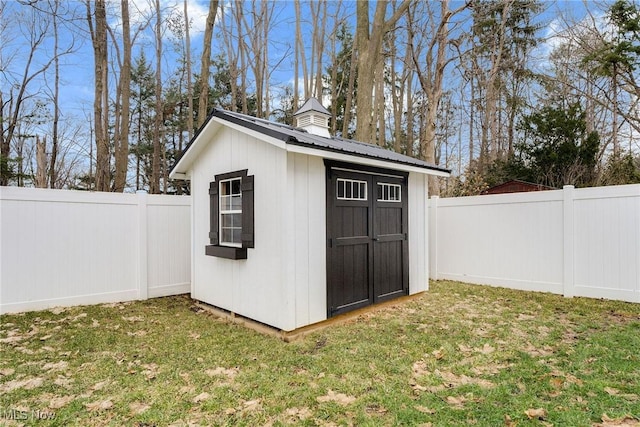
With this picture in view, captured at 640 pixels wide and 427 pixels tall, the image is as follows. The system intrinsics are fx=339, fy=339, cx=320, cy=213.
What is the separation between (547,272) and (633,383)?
3607 millimetres

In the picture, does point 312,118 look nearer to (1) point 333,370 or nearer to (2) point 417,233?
(2) point 417,233

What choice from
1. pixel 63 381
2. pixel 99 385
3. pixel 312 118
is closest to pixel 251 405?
pixel 99 385

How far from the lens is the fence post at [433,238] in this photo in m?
7.69

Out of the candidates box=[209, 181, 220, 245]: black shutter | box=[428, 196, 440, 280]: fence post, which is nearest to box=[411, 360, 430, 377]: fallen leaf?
box=[209, 181, 220, 245]: black shutter

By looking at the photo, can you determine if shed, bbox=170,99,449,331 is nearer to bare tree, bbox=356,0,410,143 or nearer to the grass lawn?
the grass lawn

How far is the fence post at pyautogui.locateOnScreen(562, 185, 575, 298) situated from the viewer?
18.9ft

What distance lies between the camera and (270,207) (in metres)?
4.29

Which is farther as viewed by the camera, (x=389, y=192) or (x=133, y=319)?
(x=389, y=192)

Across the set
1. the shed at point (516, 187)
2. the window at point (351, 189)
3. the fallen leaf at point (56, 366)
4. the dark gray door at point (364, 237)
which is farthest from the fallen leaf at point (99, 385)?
the shed at point (516, 187)

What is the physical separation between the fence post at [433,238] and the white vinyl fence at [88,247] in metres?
5.23

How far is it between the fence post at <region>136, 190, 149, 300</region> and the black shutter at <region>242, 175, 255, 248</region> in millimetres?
2432

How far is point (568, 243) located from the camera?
18.9ft

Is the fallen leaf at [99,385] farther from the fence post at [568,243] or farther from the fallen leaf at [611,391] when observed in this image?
the fence post at [568,243]

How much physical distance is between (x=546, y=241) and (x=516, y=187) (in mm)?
5955
